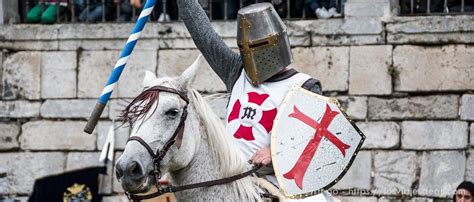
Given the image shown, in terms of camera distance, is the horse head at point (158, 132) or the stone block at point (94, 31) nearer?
the horse head at point (158, 132)

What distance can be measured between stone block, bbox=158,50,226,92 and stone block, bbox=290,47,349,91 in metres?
0.69

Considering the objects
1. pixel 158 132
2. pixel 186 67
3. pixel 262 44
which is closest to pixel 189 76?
pixel 158 132

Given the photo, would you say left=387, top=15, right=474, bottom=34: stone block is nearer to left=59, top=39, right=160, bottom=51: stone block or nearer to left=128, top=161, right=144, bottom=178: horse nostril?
left=59, top=39, right=160, bottom=51: stone block

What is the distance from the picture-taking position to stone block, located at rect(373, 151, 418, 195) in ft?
33.3

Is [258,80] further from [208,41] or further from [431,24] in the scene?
[431,24]

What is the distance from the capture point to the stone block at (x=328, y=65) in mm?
10273

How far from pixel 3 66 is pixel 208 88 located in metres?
1.89

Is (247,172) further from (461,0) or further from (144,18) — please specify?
(461,0)

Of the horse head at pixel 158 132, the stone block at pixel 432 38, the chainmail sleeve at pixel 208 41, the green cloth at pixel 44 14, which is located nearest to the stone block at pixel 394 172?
the stone block at pixel 432 38

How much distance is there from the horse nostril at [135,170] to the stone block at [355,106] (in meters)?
4.83

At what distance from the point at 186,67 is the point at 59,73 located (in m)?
1.17

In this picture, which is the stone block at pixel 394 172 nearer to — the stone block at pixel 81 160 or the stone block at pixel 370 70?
the stone block at pixel 370 70

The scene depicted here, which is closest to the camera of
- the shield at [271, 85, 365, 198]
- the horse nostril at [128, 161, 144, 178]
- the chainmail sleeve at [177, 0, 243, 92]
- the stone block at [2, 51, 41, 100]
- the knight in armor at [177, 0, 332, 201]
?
the horse nostril at [128, 161, 144, 178]

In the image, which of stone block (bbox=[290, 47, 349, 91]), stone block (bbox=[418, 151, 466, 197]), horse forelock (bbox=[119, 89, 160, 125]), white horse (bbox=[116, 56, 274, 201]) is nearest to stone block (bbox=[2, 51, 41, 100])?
stone block (bbox=[290, 47, 349, 91])
